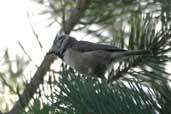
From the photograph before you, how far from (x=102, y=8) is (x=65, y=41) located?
39 cm

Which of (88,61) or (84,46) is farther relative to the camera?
(84,46)

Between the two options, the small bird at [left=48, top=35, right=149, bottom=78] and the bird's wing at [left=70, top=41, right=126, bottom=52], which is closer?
the small bird at [left=48, top=35, right=149, bottom=78]

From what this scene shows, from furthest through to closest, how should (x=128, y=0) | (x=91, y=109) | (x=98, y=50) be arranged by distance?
(x=98, y=50) → (x=128, y=0) → (x=91, y=109)

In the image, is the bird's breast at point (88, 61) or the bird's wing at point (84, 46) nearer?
the bird's breast at point (88, 61)

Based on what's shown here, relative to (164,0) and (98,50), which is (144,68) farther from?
(98,50)

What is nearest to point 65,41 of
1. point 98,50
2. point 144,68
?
point 98,50

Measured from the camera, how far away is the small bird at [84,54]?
208 cm

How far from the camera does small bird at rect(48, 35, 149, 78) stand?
6.82 feet

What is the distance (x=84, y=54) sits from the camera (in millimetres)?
2338

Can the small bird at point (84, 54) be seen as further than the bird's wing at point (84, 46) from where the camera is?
No

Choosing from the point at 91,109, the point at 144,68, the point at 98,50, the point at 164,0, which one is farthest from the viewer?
the point at 98,50

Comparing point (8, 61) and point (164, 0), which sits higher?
point (164, 0)

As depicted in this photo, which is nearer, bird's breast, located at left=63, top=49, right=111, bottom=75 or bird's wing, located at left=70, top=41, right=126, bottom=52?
bird's breast, located at left=63, top=49, right=111, bottom=75

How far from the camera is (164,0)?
3.66 ft
